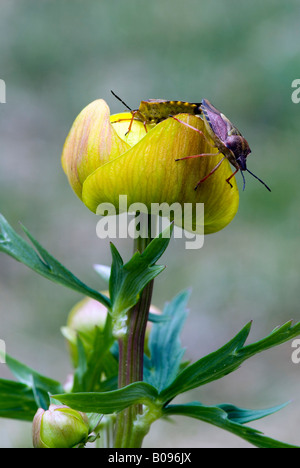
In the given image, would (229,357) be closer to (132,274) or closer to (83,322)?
(132,274)

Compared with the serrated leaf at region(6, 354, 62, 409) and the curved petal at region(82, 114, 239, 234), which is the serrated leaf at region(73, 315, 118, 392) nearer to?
the serrated leaf at region(6, 354, 62, 409)

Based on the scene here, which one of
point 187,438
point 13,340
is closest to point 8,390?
point 187,438

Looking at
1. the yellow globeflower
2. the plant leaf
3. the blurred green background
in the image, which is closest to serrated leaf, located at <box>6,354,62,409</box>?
the plant leaf

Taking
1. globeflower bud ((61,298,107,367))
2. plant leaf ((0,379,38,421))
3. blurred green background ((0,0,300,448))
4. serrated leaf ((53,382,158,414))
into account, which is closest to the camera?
serrated leaf ((53,382,158,414))

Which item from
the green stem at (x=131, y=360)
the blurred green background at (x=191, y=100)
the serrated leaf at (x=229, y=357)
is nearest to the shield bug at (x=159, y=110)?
the green stem at (x=131, y=360)

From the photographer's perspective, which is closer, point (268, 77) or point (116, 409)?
point (116, 409)
